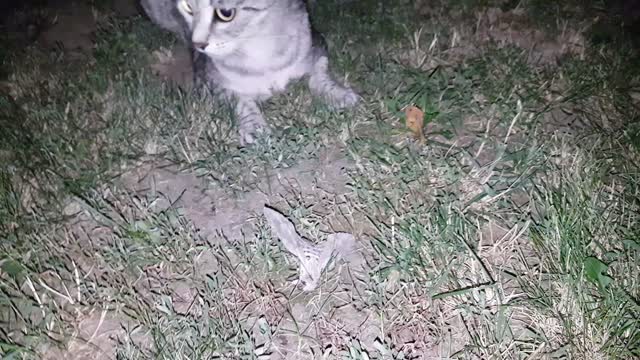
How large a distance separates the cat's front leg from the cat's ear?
0.61 metres

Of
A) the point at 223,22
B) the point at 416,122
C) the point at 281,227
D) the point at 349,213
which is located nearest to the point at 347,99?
the point at 416,122

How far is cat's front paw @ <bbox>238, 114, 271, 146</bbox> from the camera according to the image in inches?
112

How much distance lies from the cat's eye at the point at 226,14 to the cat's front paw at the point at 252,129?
19.8 inches

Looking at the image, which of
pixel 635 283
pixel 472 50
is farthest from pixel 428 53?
pixel 635 283

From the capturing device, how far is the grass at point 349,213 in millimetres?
1887

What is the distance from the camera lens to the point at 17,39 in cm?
409

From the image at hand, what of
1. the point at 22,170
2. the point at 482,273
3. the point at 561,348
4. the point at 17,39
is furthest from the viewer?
the point at 17,39

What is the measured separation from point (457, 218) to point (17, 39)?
11.4 ft

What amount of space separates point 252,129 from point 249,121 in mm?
79

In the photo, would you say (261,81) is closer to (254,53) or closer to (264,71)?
(264,71)

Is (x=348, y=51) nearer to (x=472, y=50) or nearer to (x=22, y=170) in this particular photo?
(x=472, y=50)

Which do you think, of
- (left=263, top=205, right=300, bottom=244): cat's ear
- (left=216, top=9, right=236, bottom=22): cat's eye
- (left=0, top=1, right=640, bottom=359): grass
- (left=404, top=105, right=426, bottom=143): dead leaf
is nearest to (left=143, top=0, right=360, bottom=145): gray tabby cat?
(left=216, top=9, right=236, bottom=22): cat's eye

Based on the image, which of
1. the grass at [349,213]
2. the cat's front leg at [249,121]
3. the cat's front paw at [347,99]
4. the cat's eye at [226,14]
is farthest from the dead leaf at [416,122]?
the cat's eye at [226,14]

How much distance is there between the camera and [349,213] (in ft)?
7.78
